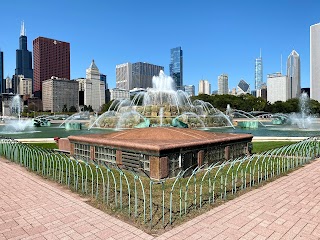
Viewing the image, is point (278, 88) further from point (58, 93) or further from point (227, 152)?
point (227, 152)

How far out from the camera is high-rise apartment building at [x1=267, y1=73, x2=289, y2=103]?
179625mm

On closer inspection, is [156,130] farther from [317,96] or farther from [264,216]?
[317,96]

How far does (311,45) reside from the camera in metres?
146

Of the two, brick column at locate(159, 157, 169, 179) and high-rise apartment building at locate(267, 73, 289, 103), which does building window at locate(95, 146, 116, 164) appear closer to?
brick column at locate(159, 157, 169, 179)

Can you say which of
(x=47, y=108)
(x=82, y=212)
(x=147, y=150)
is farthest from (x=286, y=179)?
(x=47, y=108)

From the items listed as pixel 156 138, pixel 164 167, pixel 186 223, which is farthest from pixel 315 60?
pixel 186 223

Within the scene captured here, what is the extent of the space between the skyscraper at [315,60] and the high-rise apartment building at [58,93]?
139421 millimetres

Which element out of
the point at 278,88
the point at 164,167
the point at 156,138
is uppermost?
the point at 278,88

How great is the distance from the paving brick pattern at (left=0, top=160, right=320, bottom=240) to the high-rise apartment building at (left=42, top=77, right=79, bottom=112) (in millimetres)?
175723

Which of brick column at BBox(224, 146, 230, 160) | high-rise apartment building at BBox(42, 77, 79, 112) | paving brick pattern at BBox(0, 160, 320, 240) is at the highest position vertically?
high-rise apartment building at BBox(42, 77, 79, 112)

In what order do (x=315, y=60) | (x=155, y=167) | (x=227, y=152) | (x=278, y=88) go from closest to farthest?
(x=155, y=167) → (x=227, y=152) → (x=315, y=60) → (x=278, y=88)

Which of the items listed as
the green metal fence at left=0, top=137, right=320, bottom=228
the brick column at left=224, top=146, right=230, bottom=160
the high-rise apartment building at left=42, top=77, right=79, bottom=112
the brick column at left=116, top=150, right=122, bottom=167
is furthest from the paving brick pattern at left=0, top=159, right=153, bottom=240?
the high-rise apartment building at left=42, top=77, right=79, bottom=112

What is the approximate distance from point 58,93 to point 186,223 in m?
182

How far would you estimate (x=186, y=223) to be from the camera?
19.2 feet
